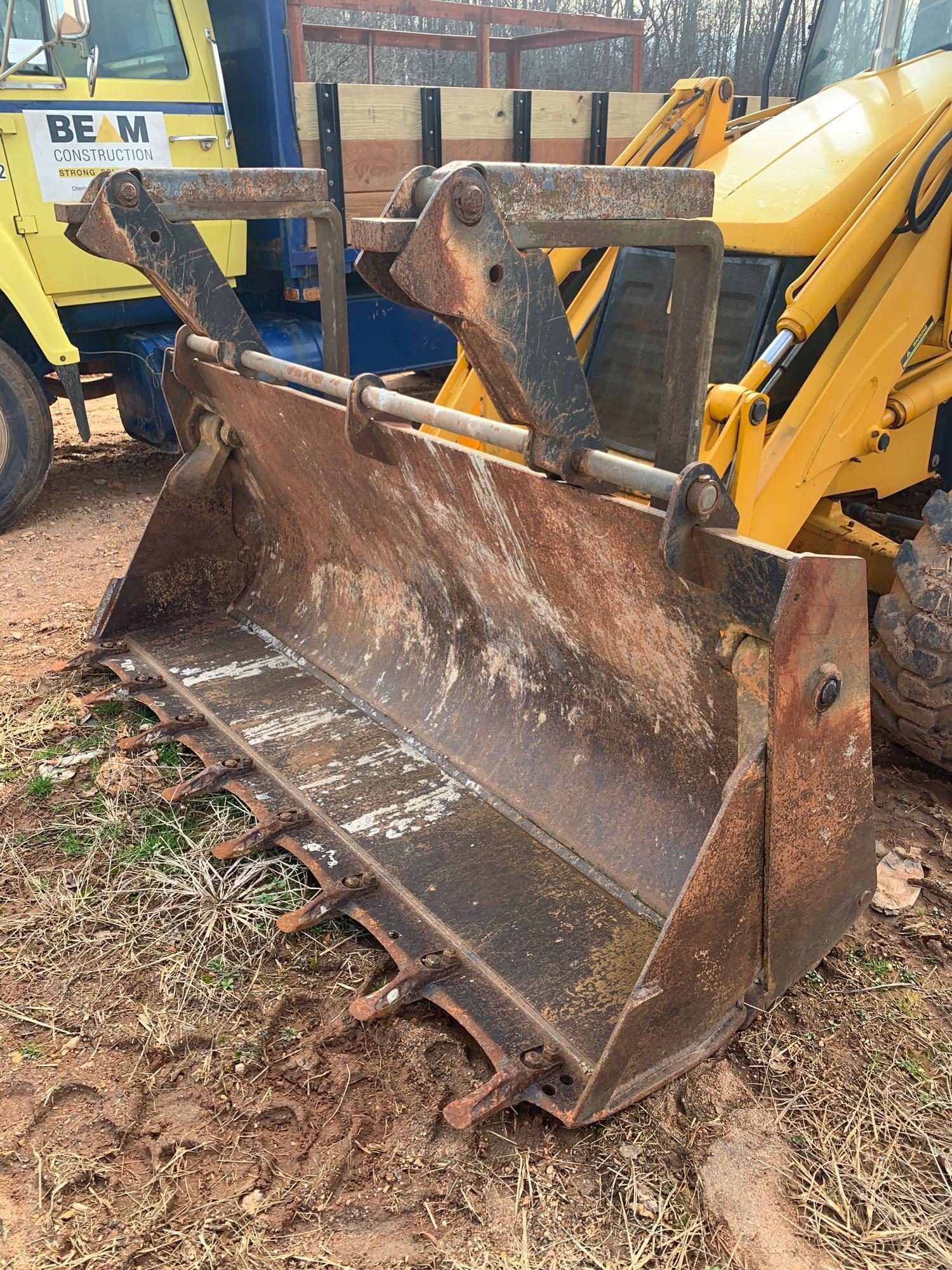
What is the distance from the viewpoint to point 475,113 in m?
6.39

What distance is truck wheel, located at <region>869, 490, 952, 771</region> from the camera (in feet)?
9.73

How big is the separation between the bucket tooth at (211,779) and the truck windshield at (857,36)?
11.1 ft

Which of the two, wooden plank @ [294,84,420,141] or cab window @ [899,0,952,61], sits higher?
cab window @ [899,0,952,61]

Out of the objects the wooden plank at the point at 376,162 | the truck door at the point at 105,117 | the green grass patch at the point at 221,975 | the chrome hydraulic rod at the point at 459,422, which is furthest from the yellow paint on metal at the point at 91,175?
the green grass patch at the point at 221,975

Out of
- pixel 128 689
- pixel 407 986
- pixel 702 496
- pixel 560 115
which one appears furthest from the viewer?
pixel 560 115

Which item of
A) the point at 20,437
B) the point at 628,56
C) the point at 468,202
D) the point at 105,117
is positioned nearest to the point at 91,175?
the point at 105,117

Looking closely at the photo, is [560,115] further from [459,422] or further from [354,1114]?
[354,1114]

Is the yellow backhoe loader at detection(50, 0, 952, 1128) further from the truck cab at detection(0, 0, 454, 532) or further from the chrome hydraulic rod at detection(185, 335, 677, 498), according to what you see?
the truck cab at detection(0, 0, 454, 532)

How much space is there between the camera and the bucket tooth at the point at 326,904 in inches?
102

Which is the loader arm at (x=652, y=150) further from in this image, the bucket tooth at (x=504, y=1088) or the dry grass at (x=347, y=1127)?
the bucket tooth at (x=504, y=1088)

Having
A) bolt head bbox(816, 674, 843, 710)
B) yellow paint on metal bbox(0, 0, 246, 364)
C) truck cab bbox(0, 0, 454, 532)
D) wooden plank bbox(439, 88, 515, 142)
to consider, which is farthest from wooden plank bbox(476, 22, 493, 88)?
bolt head bbox(816, 674, 843, 710)

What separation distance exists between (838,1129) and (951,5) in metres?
3.77

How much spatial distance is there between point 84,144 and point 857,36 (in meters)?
3.84

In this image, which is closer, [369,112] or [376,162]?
[369,112]
